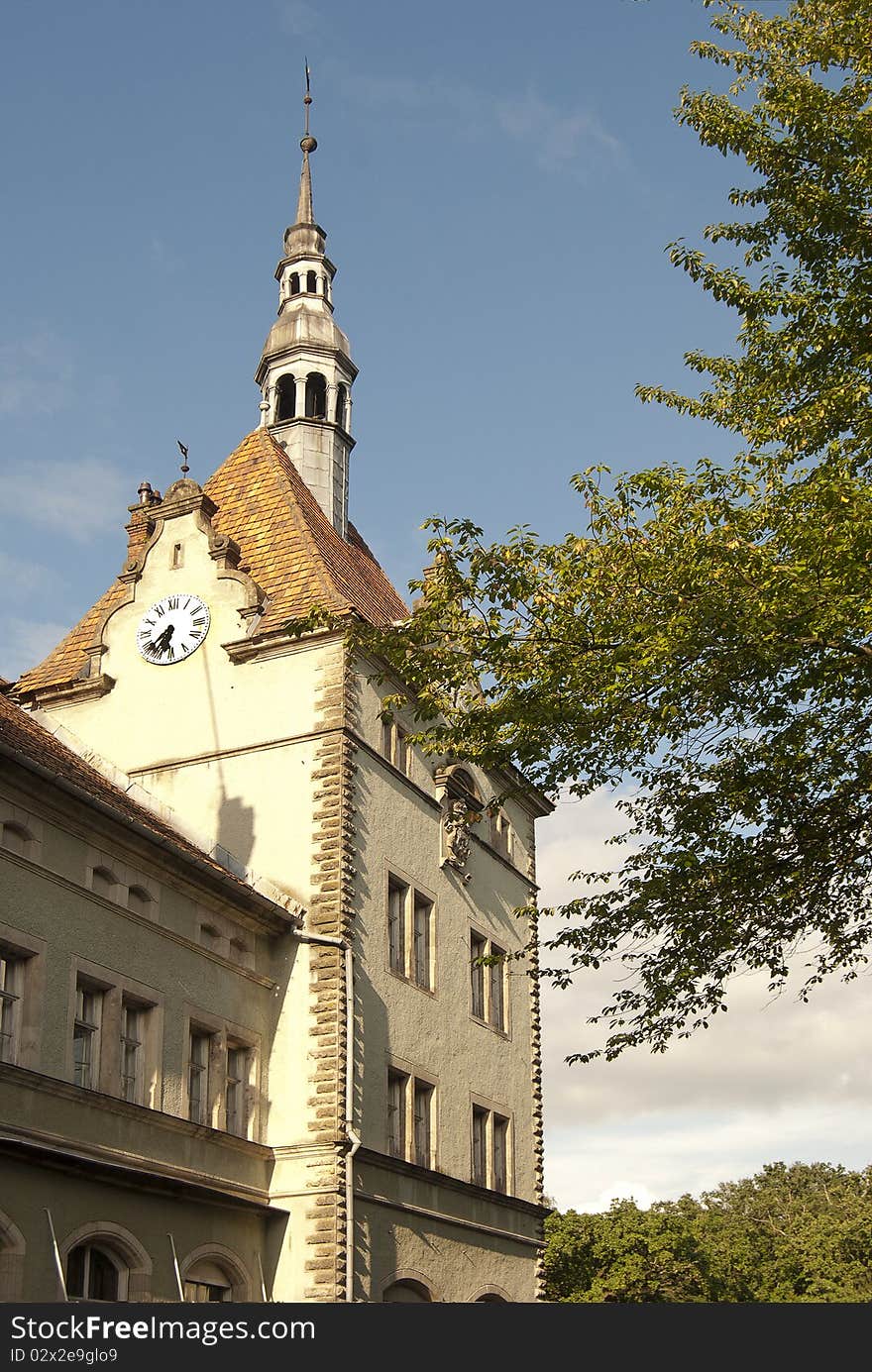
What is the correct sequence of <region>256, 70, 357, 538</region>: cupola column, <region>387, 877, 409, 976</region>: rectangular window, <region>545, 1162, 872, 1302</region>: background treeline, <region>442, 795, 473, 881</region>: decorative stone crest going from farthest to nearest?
<region>545, 1162, 872, 1302</region>: background treeline, <region>256, 70, 357, 538</region>: cupola column, <region>442, 795, 473, 881</region>: decorative stone crest, <region>387, 877, 409, 976</region>: rectangular window

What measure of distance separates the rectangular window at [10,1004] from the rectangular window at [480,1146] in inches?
531

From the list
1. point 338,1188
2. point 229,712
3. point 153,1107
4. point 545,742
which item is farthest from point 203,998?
point 545,742

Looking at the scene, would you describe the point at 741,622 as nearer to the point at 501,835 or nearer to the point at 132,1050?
the point at 132,1050

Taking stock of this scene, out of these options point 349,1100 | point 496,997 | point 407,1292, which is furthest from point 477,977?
point 349,1100

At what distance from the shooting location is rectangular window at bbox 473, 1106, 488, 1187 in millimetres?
30844

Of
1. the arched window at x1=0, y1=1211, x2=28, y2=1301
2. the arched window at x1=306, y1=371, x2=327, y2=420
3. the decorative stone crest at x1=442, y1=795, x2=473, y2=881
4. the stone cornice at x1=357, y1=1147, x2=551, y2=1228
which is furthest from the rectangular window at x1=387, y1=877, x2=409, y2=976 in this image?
the arched window at x1=306, y1=371, x2=327, y2=420

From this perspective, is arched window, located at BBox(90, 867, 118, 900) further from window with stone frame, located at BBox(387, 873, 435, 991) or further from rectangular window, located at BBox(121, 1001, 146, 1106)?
window with stone frame, located at BBox(387, 873, 435, 991)

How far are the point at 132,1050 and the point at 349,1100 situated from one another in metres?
4.51

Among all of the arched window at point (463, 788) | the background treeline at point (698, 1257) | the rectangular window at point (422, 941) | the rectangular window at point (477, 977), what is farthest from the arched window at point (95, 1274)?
the background treeline at point (698, 1257)

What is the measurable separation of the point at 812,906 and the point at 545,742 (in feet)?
11.5

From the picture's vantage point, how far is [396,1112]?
1086 inches

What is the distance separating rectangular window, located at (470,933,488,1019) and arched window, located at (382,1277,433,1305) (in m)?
6.30

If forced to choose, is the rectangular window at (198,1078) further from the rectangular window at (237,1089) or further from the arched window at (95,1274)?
the arched window at (95,1274)

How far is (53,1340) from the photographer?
32.5 ft
